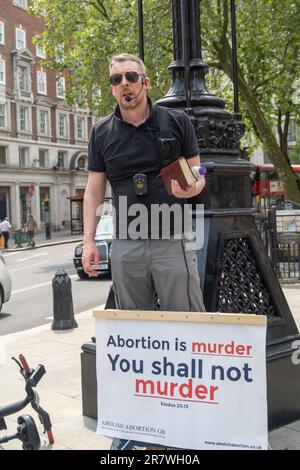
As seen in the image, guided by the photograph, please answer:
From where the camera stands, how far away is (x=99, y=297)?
11.8 metres

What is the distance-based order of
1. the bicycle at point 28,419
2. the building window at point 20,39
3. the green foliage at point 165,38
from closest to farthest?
the bicycle at point 28,419, the green foliage at point 165,38, the building window at point 20,39

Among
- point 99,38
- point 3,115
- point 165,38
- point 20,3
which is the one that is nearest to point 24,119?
point 3,115

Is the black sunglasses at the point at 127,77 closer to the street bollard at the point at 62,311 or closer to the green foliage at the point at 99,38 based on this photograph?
the street bollard at the point at 62,311

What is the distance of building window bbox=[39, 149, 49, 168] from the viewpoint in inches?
1827

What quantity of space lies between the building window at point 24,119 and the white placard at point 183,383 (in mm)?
42999

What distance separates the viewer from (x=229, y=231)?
3.79m

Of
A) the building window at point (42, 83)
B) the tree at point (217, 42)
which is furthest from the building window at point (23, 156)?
the tree at point (217, 42)

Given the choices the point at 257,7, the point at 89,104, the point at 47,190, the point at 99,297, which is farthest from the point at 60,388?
the point at 47,190

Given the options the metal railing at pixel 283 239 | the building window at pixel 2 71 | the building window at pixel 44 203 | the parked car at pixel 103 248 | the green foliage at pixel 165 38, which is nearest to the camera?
the metal railing at pixel 283 239

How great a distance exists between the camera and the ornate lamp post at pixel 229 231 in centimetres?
364

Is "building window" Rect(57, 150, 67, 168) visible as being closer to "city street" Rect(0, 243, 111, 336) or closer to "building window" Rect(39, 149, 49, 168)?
"building window" Rect(39, 149, 49, 168)

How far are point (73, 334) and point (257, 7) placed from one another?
1348 centimetres

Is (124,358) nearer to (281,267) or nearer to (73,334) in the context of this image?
(73,334)

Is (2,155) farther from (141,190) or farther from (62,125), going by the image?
(141,190)
